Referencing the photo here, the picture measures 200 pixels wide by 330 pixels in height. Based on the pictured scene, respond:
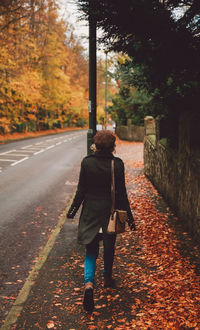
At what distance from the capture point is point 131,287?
434cm

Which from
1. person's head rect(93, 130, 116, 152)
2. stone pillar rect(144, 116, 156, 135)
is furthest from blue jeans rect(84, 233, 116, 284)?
stone pillar rect(144, 116, 156, 135)

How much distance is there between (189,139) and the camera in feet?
19.6

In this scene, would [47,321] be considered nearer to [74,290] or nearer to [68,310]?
[68,310]

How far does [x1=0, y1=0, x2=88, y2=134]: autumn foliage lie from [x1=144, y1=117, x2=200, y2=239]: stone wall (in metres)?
7.40

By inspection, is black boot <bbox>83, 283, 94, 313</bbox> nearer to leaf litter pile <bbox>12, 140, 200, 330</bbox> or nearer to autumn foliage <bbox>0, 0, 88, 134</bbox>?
leaf litter pile <bbox>12, 140, 200, 330</bbox>

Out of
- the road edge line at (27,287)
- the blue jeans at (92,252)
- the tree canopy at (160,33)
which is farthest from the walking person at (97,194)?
the tree canopy at (160,33)

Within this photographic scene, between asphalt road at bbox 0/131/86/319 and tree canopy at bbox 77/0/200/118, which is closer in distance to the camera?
tree canopy at bbox 77/0/200/118

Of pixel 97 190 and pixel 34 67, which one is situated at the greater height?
pixel 34 67

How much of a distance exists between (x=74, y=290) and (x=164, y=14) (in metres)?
4.11

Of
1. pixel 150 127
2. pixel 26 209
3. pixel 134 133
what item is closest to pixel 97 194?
→ pixel 26 209

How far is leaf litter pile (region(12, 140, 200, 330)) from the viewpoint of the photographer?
3.58 m

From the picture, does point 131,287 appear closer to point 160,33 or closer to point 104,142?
point 104,142

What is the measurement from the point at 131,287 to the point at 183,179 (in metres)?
2.82

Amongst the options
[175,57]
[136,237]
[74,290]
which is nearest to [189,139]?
[175,57]
